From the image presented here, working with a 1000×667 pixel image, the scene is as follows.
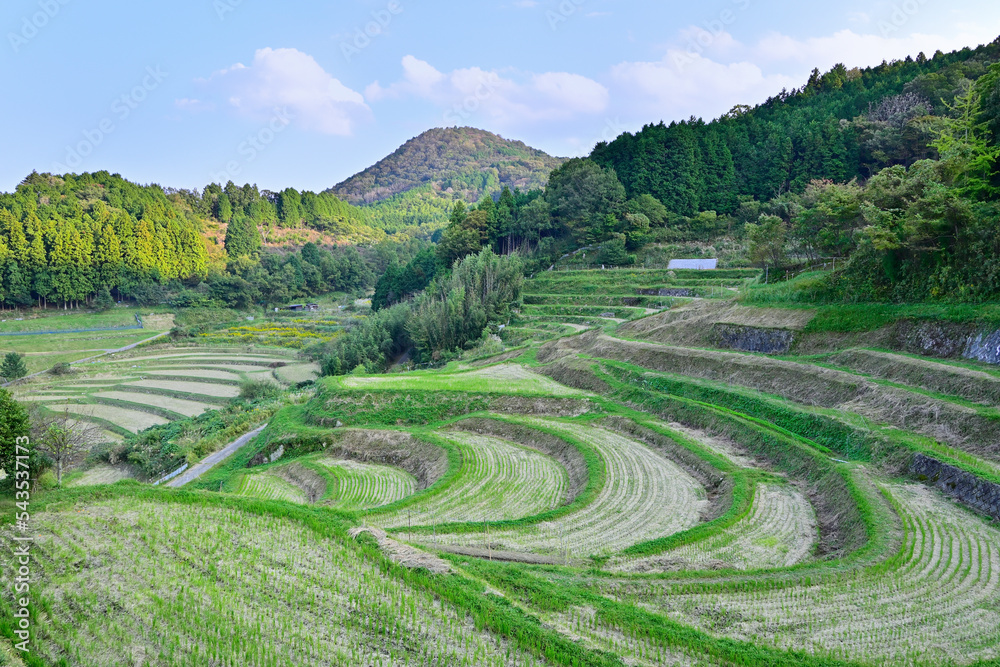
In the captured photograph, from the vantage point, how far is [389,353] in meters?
41.9

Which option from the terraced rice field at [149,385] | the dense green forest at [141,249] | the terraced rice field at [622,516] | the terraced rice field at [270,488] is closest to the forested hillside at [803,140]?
the terraced rice field at [149,385]

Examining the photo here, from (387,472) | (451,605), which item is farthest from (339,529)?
(387,472)

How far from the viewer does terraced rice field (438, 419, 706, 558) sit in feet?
32.2

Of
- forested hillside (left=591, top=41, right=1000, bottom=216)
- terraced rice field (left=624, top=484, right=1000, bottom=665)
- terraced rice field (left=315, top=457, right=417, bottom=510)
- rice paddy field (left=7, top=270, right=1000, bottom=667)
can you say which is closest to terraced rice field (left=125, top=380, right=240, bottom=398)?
rice paddy field (left=7, top=270, right=1000, bottom=667)

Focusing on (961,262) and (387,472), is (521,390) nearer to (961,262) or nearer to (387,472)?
(387,472)

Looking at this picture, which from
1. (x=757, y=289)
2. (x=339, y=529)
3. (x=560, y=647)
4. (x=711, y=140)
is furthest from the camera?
(x=711, y=140)

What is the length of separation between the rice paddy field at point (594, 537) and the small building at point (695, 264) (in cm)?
1908

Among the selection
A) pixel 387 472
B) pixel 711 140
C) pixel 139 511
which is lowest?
pixel 387 472

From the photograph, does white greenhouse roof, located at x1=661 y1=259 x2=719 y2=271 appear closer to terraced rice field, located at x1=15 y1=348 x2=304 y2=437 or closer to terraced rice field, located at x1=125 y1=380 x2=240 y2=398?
terraced rice field, located at x1=15 y1=348 x2=304 y2=437

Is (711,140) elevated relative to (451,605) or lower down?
elevated

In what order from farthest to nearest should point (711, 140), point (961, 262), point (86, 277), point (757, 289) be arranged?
point (86, 277) < point (711, 140) < point (757, 289) < point (961, 262)

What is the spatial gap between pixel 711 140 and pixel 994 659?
54330mm

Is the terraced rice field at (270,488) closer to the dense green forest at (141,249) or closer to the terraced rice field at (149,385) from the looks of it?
the terraced rice field at (149,385)

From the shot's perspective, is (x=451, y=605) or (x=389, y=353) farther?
(x=389, y=353)
